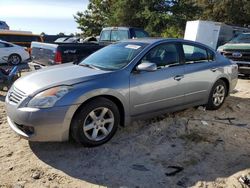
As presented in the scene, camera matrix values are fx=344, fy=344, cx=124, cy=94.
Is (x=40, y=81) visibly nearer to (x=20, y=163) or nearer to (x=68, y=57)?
(x=20, y=163)

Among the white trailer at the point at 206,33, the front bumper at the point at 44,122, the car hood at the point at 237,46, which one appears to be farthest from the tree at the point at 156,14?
the front bumper at the point at 44,122

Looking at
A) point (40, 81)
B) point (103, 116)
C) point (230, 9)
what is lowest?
point (103, 116)

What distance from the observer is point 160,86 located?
18.3 ft

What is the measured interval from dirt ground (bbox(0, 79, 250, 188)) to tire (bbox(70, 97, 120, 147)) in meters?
0.15

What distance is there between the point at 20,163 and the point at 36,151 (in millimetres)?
384

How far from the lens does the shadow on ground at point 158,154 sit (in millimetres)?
4164

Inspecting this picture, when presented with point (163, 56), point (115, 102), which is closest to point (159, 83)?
point (163, 56)

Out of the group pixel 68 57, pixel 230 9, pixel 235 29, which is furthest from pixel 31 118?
pixel 230 9

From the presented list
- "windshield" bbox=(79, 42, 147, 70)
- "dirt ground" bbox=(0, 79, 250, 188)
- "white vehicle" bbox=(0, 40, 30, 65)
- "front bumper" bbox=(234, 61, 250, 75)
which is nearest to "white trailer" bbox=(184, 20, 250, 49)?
"front bumper" bbox=(234, 61, 250, 75)

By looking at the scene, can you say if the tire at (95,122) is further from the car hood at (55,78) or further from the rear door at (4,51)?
the rear door at (4,51)

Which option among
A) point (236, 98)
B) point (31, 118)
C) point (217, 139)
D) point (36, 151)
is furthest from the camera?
point (236, 98)

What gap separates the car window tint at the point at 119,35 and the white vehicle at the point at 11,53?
594cm

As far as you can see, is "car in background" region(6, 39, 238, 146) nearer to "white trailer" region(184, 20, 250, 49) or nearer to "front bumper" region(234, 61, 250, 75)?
"front bumper" region(234, 61, 250, 75)

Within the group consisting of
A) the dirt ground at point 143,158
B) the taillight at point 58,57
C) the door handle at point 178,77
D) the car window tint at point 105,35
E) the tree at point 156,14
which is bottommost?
the dirt ground at point 143,158
